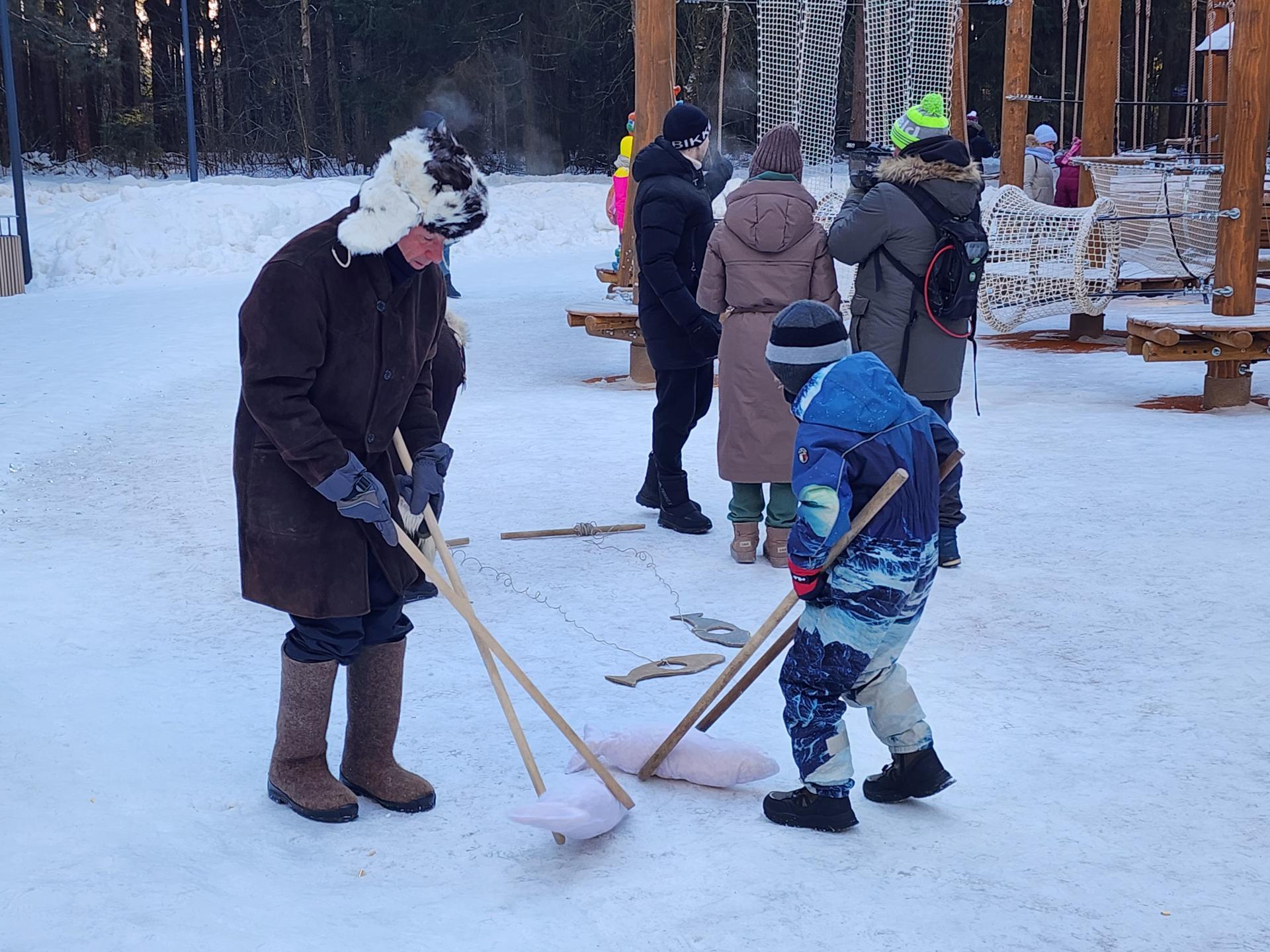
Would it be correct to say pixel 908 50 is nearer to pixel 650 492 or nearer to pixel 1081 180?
pixel 1081 180

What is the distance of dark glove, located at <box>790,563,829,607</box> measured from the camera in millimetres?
2889

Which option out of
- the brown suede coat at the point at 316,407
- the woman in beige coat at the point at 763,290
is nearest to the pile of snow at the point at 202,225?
the woman in beige coat at the point at 763,290

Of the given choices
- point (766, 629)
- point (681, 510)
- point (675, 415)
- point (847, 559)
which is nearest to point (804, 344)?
point (847, 559)

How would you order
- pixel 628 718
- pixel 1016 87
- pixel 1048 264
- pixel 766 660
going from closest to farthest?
1. pixel 766 660
2. pixel 628 718
3. pixel 1048 264
4. pixel 1016 87

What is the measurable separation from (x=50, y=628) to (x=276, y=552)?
194 centimetres

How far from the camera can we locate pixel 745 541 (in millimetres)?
5293

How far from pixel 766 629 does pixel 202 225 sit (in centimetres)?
1465

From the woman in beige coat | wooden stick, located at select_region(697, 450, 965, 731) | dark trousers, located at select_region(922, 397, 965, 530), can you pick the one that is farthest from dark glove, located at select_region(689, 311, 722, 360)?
wooden stick, located at select_region(697, 450, 965, 731)

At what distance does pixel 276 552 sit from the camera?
Answer: 118 inches

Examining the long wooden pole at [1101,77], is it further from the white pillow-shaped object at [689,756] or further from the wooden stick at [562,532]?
the white pillow-shaped object at [689,756]

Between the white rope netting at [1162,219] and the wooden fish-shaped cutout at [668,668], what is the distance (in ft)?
22.8

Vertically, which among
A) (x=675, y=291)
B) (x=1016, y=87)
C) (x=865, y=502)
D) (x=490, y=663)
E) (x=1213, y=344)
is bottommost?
(x=490, y=663)

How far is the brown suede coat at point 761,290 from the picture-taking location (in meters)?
5.01

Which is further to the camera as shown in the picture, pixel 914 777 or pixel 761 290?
pixel 761 290
